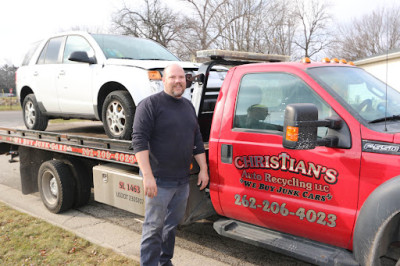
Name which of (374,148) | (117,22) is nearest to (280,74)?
(374,148)

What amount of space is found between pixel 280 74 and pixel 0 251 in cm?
356

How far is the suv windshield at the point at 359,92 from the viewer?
2.75 meters

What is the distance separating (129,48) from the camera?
5230 millimetres

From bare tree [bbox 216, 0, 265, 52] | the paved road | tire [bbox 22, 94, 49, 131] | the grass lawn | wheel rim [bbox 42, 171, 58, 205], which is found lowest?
the paved road

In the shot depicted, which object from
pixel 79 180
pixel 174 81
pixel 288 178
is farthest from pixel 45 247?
pixel 288 178

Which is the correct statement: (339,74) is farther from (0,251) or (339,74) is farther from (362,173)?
(0,251)

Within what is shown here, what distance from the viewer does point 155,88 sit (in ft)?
14.1

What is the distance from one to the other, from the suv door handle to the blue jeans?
1.41ft

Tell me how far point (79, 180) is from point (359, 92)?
4.04 m

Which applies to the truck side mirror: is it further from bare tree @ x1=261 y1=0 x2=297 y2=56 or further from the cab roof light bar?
bare tree @ x1=261 y1=0 x2=297 y2=56

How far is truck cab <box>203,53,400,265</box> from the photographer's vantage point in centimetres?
242

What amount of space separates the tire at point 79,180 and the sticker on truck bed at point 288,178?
118 inches

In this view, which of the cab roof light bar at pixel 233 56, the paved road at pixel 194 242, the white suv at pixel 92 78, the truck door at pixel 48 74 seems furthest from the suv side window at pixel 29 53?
the cab roof light bar at pixel 233 56

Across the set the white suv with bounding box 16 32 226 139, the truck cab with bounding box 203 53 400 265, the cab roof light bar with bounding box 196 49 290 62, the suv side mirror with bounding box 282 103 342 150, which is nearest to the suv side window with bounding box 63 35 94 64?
the white suv with bounding box 16 32 226 139
